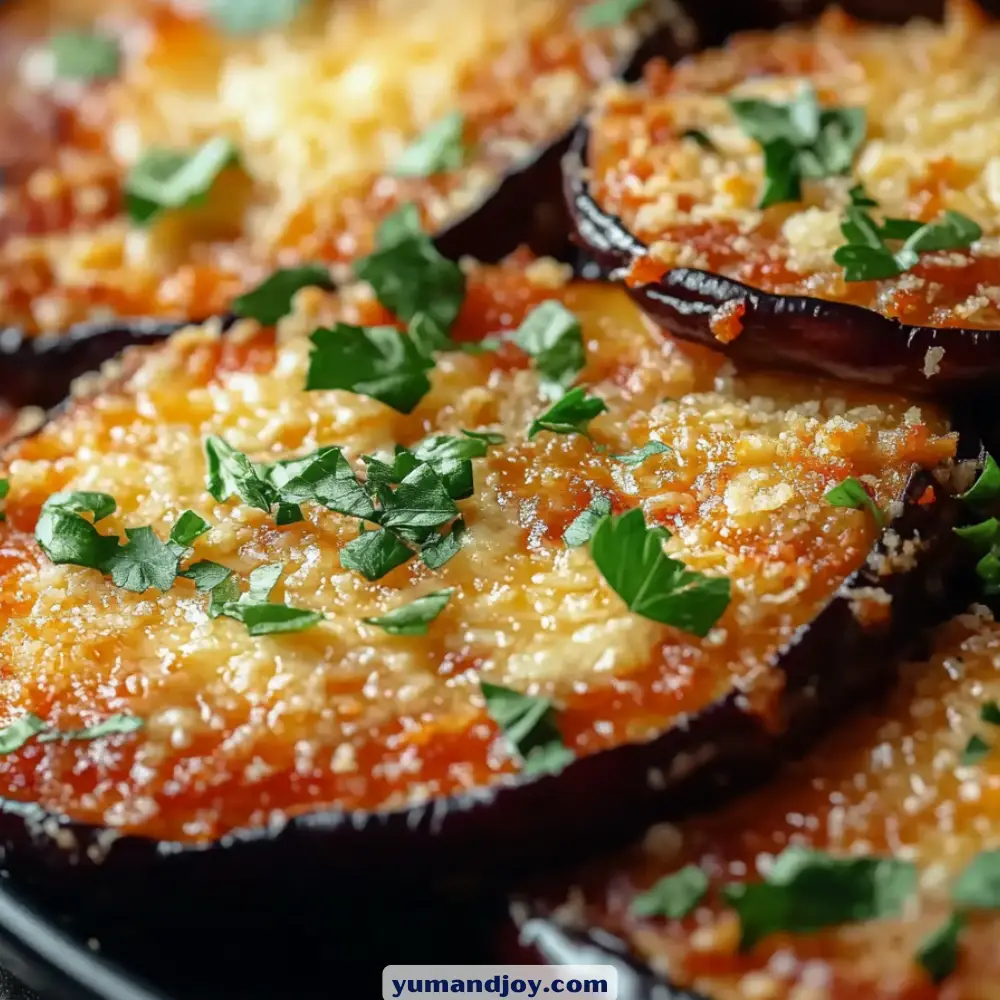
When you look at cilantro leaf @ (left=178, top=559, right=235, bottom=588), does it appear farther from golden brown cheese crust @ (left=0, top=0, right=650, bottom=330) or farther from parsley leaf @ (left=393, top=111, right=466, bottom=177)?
parsley leaf @ (left=393, top=111, right=466, bottom=177)

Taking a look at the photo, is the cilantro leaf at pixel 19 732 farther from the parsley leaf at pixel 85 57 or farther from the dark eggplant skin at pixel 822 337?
the parsley leaf at pixel 85 57

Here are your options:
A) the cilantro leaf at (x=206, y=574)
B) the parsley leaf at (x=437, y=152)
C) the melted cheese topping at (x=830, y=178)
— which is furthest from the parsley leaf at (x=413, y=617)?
the parsley leaf at (x=437, y=152)

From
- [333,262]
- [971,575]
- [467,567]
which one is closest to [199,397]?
[333,262]

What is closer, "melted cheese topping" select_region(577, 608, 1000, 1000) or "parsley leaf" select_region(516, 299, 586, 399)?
"melted cheese topping" select_region(577, 608, 1000, 1000)

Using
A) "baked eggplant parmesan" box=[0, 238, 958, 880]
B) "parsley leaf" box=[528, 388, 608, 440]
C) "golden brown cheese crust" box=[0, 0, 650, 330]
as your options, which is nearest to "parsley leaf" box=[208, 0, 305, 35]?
"golden brown cheese crust" box=[0, 0, 650, 330]

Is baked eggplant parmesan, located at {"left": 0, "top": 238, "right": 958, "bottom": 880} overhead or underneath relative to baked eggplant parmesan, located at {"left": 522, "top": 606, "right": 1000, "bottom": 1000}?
overhead

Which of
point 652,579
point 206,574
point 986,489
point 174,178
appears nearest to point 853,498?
point 986,489

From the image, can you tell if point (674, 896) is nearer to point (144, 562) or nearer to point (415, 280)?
point (144, 562)
